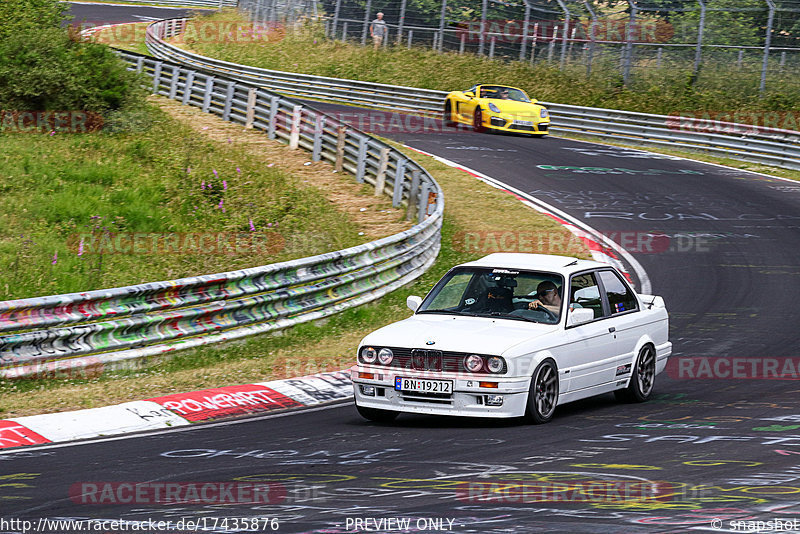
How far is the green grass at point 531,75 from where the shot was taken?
3331 centimetres

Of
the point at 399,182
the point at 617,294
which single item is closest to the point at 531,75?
Answer: the point at 399,182

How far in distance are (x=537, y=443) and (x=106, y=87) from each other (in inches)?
757

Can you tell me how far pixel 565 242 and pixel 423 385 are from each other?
1143 cm

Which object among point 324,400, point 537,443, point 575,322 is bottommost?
point 324,400

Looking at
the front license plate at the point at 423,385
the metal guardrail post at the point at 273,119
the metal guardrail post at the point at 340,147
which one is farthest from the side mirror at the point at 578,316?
the metal guardrail post at the point at 273,119

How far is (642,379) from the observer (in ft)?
33.8

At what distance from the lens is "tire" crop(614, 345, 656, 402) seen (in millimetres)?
10094

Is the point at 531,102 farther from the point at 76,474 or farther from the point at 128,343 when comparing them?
the point at 76,474

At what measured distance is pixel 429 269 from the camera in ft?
57.6

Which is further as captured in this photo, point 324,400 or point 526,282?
point 324,400

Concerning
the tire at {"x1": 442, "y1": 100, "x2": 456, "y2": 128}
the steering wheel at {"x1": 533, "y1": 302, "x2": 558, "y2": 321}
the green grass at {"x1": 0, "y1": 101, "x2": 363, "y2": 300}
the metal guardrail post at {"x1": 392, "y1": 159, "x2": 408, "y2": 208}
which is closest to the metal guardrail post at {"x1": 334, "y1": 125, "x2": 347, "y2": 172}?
the green grass at {"x1": 0, "y1": 101, "x2": 363, "y2": 300}

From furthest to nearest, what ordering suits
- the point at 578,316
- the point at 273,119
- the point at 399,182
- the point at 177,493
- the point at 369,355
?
the point at 273,119 → the point at 399,182 → the point at 578,316 → the point at 369,355 → the point at 177,493

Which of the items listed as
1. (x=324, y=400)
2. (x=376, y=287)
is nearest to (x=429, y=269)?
(x=376, y=287)

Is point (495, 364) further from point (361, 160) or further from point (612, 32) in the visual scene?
point (612, 32)
